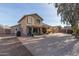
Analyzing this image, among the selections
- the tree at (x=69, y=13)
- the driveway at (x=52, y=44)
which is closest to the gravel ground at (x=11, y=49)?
the driveway at (x=52, y=44)

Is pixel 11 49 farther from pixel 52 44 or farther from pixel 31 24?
pixel 52 44

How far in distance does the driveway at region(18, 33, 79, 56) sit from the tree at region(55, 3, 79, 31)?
7.2 inches

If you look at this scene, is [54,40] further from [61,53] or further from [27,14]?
[27,14]

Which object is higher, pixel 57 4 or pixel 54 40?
pixel 57 4

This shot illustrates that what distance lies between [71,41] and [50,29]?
326 mm

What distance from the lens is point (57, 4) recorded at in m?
4.51

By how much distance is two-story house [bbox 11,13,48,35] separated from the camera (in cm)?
452

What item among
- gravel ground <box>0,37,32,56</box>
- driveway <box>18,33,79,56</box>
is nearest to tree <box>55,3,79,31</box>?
driveway <box>18,33,79,56</box>

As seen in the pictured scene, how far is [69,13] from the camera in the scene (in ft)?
14.9

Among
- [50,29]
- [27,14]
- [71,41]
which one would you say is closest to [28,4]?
[27,14]

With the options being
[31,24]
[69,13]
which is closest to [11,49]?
[31,24]

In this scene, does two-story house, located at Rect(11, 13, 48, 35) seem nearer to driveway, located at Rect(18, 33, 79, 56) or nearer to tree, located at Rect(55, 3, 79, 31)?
driveway, located at Rect(18, 33, 79, 56)

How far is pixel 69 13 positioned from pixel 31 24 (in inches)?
21.0

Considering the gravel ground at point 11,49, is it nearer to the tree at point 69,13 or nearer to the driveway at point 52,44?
the driveway at point 52,44
